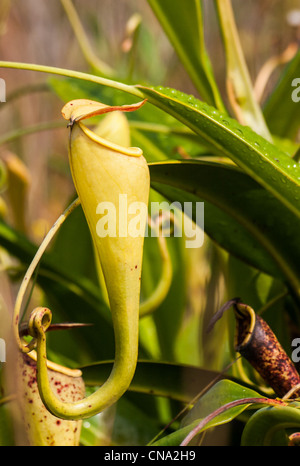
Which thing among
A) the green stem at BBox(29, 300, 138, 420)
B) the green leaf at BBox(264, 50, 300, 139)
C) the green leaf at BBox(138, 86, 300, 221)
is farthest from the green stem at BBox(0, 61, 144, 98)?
the green leaf at BBox(264, 50, 300, 139)

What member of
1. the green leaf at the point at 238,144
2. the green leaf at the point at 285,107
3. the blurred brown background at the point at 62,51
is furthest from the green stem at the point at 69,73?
the blurred brown background at the point at 62,51

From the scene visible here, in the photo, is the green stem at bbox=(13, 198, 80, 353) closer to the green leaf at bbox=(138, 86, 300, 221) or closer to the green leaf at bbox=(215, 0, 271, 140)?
the green leaf at bbox=(138, 86, 300, 221)

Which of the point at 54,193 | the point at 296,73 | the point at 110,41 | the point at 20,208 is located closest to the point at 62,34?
the point at 110,41

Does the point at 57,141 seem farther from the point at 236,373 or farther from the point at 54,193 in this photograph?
the point at 236,373

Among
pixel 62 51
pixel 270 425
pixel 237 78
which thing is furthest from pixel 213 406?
pixel 62 51

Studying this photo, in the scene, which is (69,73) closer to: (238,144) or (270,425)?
(238,144)

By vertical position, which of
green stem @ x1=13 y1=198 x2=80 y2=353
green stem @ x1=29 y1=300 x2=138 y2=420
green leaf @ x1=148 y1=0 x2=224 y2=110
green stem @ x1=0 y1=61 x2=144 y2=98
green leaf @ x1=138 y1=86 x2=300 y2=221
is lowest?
green stem @ x1=29 y1=300 x2=138 y2=420

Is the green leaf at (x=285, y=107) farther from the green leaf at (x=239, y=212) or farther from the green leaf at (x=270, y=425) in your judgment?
the green leaf at (x=270, y=425)
